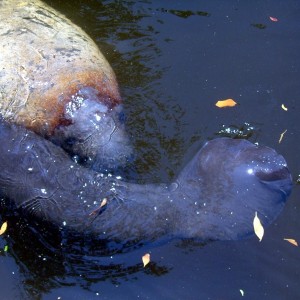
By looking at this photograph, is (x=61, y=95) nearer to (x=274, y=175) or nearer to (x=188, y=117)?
(x=188, y=117)

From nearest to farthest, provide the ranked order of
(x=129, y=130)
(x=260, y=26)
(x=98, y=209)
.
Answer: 1. (x=98, y=209)
2. (x=129, y=130)
3. (x=260, y=26)

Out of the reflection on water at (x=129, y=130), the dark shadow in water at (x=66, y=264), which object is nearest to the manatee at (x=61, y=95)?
the reflection on water at (x=129, y=130)

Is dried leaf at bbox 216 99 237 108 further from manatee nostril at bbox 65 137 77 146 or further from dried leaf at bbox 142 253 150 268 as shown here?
dried leaf at bbox 142 253 150 268

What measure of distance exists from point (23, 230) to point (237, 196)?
2.01 metres

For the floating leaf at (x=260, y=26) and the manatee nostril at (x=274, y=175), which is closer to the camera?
the manatee nostril at (x=274, y=175)

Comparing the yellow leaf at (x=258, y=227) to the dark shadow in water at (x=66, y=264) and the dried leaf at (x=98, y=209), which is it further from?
the dried leaf at (x=98, y=209)

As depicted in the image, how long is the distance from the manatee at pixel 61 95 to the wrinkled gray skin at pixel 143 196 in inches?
9.0

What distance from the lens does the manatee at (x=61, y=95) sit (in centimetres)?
498

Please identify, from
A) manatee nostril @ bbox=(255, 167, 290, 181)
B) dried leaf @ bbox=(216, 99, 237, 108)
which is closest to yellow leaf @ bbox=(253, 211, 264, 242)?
manatee nostril @ bbox=(255, 167, 290, 181)

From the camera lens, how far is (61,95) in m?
5.01

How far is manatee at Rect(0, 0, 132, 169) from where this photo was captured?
16.3 feet

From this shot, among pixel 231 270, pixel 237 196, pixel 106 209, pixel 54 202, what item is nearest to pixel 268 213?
pixel 237 196

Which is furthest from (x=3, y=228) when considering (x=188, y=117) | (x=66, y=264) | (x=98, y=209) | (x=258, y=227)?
(x=258, y=227)

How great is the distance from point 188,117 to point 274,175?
1293 mm
